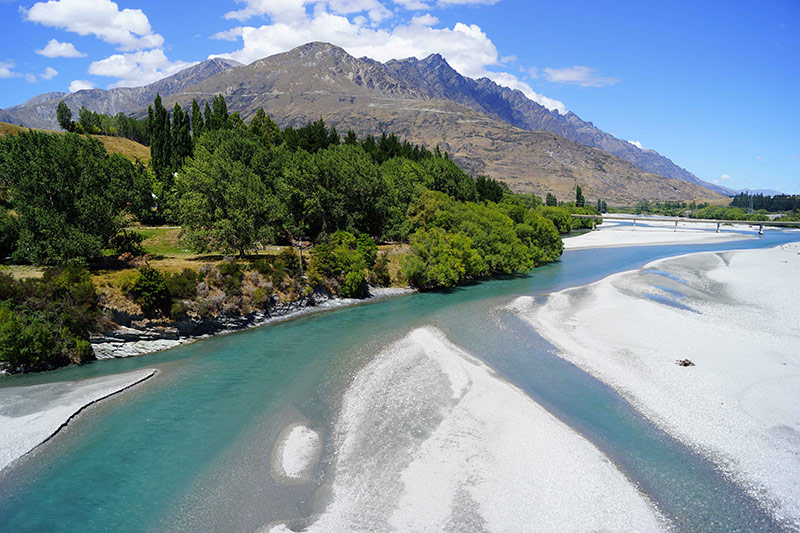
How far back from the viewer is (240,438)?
21.2 meters

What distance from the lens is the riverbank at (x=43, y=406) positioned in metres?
20.4

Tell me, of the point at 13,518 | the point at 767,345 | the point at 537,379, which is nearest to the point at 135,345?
the point at 13,518

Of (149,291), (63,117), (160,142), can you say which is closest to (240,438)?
(149,291)

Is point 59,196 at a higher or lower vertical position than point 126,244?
higher

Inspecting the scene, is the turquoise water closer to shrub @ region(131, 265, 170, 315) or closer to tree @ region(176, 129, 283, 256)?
shrub @ region(131, 265, 170, 315)

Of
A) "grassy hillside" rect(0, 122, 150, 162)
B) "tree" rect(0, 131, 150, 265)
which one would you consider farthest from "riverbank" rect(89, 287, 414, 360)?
"grassy hillside" rect(0, 122, 150, 162)

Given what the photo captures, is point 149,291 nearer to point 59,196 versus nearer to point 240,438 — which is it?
point 59,196

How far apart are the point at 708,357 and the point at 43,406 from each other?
42.7 meters

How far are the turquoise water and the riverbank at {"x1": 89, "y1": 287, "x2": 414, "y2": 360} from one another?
1.16m

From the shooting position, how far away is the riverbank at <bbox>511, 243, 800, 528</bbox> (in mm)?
19734

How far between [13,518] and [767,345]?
4631 centimetres

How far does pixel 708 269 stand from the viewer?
71250mm

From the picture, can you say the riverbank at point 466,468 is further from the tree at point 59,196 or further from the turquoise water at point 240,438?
the tree at point 59,196

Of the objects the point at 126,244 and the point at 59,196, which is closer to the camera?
the point at 59,196
